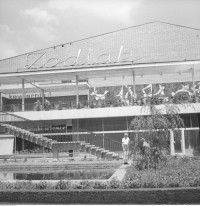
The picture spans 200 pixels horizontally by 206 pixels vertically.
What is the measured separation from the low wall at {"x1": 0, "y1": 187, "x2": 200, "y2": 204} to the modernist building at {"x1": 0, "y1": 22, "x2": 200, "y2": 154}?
786 cm

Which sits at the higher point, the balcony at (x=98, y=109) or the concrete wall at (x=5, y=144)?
the balcony at (x=98, y=109)

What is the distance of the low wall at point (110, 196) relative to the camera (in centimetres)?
888

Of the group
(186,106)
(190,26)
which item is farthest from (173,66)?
(190,26)

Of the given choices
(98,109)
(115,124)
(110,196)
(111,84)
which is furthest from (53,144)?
(111,84)

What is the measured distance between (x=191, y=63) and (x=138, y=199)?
743 inches

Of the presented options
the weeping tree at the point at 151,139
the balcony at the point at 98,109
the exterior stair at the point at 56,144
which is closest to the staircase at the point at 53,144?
the exterior stair at the point at 56,144

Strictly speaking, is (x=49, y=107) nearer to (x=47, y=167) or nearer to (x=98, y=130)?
(x=98, y=130)

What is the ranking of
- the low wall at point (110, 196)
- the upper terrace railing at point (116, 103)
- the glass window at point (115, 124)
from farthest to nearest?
1. the glass window at point (115, 124)
2. the upper terrace railing at point (116, 103)
3. the low wall at point (110, 196)

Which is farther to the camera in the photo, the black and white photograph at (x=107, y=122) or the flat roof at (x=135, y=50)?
the flat roof at (x=135, y=50)

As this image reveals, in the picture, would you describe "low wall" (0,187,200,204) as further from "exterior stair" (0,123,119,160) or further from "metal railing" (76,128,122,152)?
"metal railing" (76,128,122,152)

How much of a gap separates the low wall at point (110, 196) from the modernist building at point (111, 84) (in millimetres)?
7860

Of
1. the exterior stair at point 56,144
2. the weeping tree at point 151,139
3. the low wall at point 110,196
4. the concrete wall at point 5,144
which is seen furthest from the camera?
the concrete wall at point 5,144

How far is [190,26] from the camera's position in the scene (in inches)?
1464

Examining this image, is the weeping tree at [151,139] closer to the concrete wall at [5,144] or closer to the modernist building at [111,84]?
the modernist building at [111,84]
